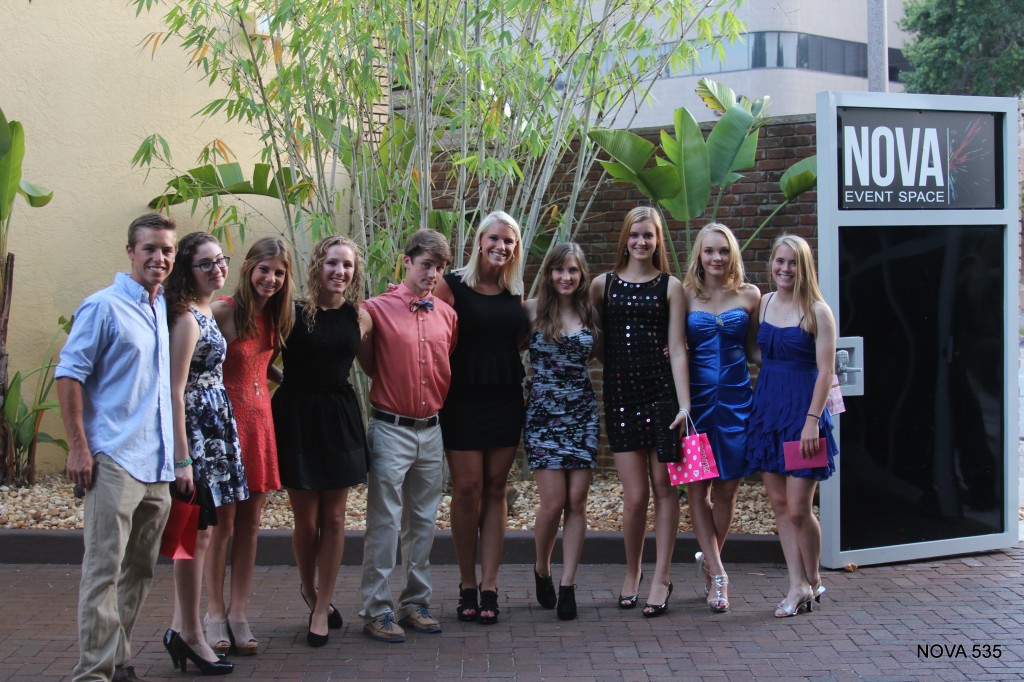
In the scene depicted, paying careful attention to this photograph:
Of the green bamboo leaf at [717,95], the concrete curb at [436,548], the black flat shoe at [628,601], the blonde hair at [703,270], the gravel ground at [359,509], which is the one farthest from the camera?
the green bamboo leaf at [717,95]

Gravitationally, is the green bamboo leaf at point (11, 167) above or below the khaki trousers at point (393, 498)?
above

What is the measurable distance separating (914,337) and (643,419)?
6.91 feet

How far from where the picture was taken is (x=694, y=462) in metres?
5.27

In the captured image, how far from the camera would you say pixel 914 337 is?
21.1 feet

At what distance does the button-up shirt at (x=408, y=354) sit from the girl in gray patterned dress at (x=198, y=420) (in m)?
0.80

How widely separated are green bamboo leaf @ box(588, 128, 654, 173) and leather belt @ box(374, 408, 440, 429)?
302 cm

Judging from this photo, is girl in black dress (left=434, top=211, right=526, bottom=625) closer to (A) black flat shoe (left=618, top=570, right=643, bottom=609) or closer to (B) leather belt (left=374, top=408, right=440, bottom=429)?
(B) leather belt (left=374, top=408, right=440, bottom=429)

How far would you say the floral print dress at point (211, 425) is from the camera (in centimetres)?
442

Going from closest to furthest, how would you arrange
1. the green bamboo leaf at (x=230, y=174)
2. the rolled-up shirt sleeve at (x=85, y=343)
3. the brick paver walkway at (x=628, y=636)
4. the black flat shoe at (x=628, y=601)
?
the rolled-up shirt sleeve at (x=85, y=343), the brick paver walkway at (x=628, y=636), the black flat shoe at (x=628, y=601), the green bamboo leaf at (x=230, y=174)

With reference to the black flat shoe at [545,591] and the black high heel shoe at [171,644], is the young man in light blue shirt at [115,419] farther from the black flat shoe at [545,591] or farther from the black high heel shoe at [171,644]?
the black flat shoe at [545,591]

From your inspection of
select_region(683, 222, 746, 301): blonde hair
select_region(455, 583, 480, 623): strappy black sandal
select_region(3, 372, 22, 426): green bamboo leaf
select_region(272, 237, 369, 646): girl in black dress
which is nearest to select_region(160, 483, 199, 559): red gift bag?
select_region(272, 237, 369, 646): girl in black dress

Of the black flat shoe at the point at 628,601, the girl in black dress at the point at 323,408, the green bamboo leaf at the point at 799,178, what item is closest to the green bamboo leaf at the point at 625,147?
the green bamboo leaf at the point at 799,178

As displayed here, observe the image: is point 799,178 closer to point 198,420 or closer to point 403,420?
point 403,420

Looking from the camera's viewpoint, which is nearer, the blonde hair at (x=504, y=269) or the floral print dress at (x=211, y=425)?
the floral print dress at (x=211, y=425)
